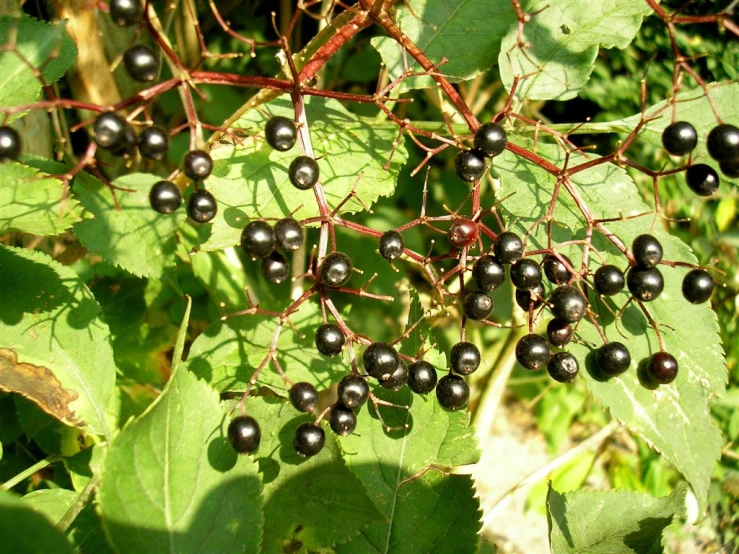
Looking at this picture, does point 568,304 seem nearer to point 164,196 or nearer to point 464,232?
point 464,232

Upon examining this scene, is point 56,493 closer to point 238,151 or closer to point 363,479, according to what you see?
point 363,479

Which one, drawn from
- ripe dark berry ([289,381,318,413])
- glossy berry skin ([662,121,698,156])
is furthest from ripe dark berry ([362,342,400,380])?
glossy berry skin ([662,121,698,156])

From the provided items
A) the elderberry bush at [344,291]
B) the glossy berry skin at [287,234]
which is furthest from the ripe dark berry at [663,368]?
the glossy berry skin at [287,234]

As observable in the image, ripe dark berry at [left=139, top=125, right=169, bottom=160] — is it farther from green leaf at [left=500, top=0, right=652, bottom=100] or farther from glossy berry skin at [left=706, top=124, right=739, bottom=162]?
glossy berry skin at [left=706, top=124, right=739, bottom=162]

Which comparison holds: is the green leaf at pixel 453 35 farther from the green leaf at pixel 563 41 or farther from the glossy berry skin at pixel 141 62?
the glossy berry skin at pixel 141 62

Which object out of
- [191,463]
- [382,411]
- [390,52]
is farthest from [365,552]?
[390,52]

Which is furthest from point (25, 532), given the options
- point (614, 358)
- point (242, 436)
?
point (614, 358)
